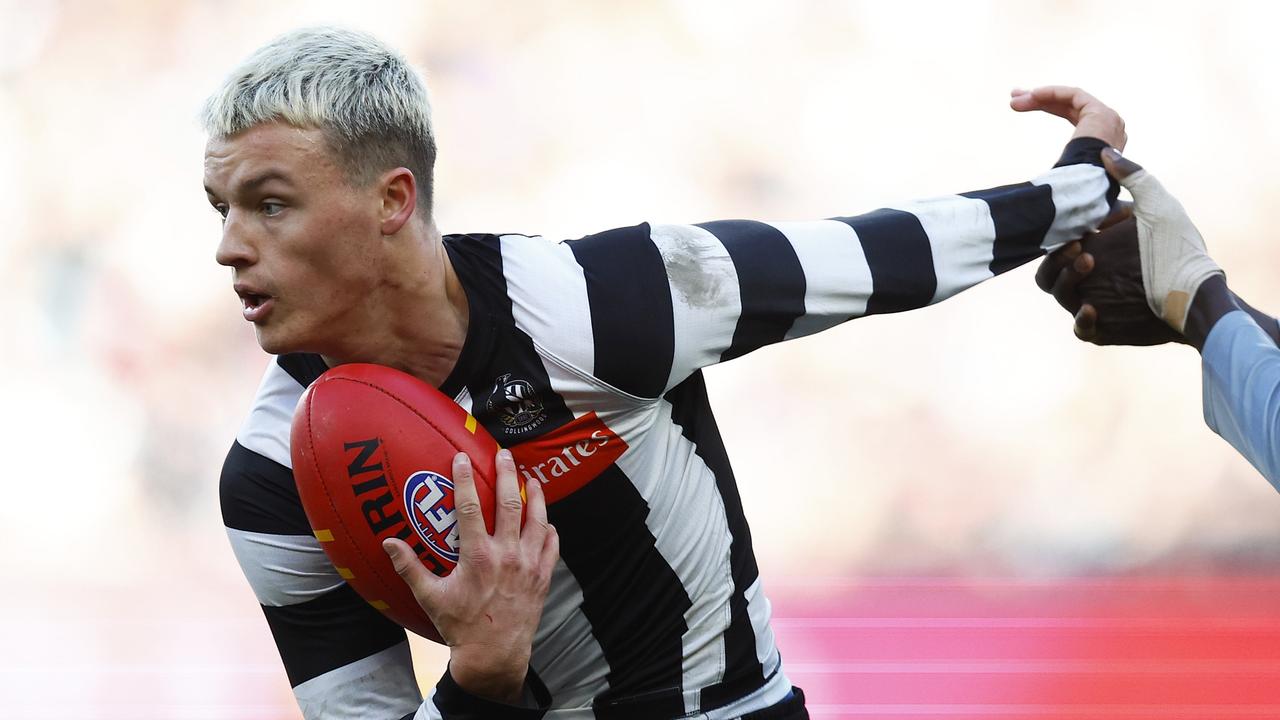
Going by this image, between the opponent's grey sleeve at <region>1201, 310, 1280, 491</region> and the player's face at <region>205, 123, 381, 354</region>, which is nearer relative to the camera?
the player's face at <region>205, 123, 381, 354</region>

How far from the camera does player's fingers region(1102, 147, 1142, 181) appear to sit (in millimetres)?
2148

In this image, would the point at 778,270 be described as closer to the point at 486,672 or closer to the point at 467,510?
the point at 467,510

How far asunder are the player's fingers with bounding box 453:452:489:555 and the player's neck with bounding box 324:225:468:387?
18 centimetres

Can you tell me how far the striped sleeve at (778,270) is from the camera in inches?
69.0

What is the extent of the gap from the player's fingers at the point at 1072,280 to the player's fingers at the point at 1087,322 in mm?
21

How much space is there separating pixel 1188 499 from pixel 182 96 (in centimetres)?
627

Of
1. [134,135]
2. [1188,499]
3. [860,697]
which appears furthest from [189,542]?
[1188,499]

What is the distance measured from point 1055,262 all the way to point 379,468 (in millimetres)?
1206

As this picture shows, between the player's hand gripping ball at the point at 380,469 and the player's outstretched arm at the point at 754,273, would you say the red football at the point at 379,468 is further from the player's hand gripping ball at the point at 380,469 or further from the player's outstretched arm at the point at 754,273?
the player's outstretched arm at the point at 754,273

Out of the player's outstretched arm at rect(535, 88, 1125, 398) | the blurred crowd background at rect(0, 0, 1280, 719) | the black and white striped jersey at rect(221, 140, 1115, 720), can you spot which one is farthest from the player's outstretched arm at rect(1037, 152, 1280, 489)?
the blurred crowd background at rect(0, 0, 1280, 719)

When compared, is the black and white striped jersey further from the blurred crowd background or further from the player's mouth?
the blurred crowd background

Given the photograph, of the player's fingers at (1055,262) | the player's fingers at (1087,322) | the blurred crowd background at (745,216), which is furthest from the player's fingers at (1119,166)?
the blurred crowd background at (745,216)

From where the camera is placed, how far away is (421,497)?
5.41 ft

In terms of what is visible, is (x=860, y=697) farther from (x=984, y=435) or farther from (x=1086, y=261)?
(x=1086, y=261)
